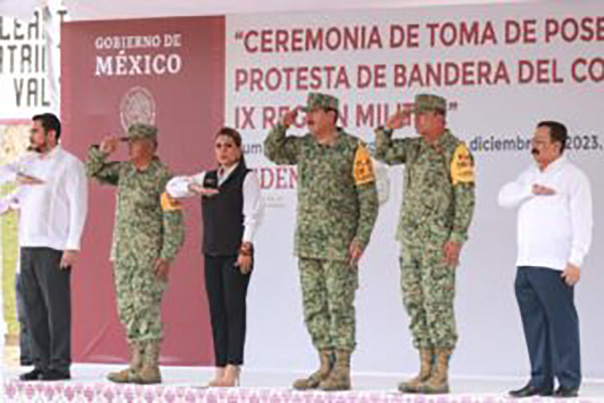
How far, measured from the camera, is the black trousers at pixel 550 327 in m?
7.96

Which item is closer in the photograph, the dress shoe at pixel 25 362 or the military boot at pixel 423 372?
the military boot at pixel 423 372

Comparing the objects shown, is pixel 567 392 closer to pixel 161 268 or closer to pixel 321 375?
pixel 321 375

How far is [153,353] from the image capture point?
28.9 feet

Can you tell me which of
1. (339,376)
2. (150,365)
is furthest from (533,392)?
(150,365)

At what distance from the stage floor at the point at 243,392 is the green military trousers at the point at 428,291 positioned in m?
0.34

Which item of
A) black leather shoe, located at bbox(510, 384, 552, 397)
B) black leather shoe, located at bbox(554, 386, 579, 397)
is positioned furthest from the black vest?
black leather shoe, located at bbox(554, 386, 579, 397)

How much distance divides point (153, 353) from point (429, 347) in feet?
5.58

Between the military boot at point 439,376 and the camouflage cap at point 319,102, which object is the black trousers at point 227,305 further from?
the military boot at point 439,376

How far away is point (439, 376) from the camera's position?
8.05m

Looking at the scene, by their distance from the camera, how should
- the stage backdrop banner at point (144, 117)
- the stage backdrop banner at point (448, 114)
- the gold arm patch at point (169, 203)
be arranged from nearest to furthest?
the gold arm patch at point (169, 203) < the stage backdrop banner at point (448, 114) < the stage backdrop banner at point (144, 117)

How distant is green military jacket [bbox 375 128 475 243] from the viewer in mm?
7992

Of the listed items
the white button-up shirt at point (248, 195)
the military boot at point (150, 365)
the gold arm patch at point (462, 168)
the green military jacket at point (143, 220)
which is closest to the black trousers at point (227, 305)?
the white button-up shirt at point (248, 195)

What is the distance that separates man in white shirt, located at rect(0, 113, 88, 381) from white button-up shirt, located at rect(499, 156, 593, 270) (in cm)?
272

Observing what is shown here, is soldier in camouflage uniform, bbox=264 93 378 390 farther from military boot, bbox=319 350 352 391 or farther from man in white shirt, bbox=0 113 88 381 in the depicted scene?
man in white shirt, bbox=0 113 88 381
